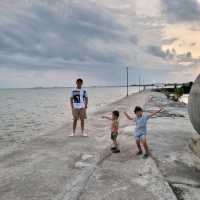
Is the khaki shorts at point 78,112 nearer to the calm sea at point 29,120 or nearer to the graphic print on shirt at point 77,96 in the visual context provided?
the graphic print on shirt at point 77,96

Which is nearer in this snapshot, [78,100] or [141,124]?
[141,124]

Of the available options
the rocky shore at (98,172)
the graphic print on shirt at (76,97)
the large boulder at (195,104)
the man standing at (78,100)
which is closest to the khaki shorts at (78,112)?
the man standing at (78,100)

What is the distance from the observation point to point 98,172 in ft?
16.8

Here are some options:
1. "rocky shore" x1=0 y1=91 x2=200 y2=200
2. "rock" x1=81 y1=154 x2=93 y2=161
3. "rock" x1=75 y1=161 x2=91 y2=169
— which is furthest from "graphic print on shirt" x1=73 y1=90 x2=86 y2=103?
"rock" x1=75 y1=161 x2=91 y2=169

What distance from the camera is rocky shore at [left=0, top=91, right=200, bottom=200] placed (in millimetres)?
4172

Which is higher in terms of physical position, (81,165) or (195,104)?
(195,104)

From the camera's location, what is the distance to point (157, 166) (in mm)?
5469

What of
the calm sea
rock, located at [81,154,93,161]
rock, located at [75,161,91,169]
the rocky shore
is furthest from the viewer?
the calm sea

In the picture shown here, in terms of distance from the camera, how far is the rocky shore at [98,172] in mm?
4172

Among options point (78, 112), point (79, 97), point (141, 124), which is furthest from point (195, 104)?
point (78, 112)

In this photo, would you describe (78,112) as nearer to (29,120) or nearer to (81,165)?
(81,165)

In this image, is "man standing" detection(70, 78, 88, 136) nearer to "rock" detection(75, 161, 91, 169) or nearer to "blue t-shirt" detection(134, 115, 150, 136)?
"blue t-shirt" detection(134, 115, 150, 136)

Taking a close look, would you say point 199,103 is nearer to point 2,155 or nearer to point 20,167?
point 20,167

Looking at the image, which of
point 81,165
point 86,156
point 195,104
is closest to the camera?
point 81,165
